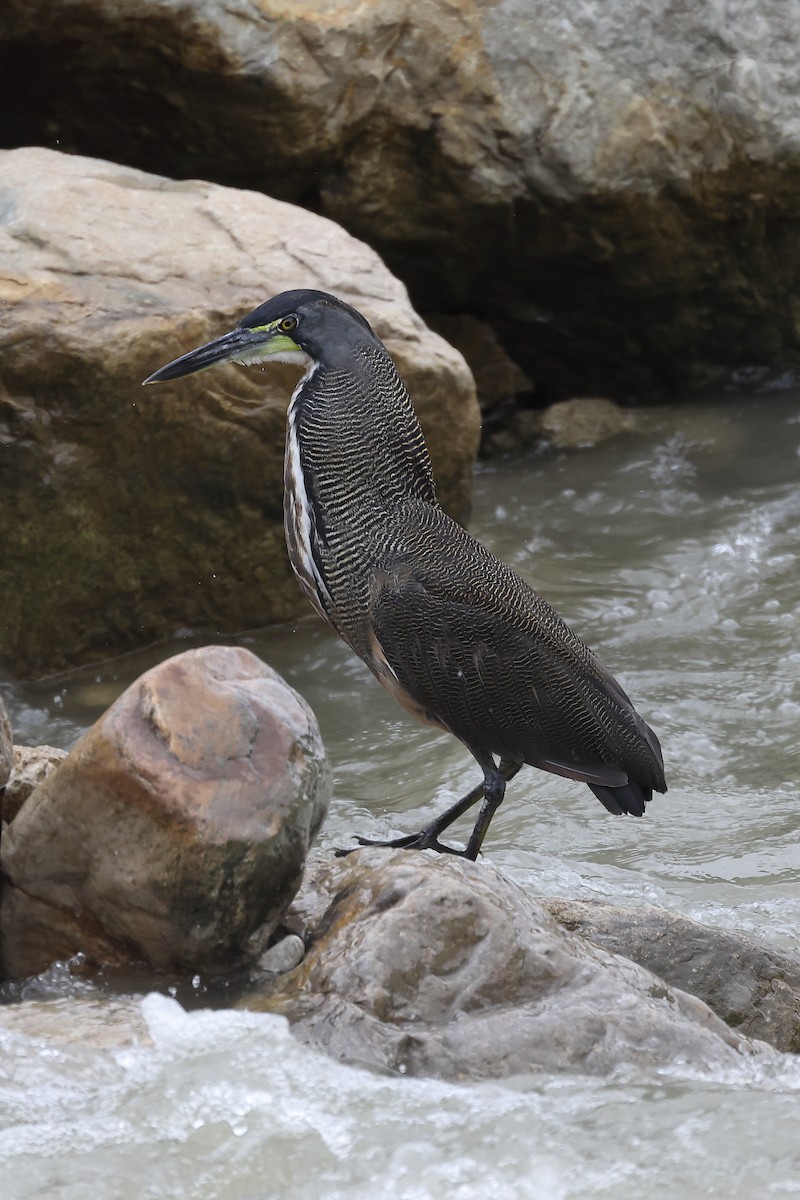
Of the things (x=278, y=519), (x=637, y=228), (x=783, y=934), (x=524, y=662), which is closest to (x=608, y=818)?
(x=783, y=934)

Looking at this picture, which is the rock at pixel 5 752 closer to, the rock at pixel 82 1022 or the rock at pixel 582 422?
the rock at pixel 82 1022

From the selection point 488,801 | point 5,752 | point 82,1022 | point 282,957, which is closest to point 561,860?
point 488,801

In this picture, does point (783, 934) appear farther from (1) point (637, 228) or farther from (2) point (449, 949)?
(1) point (637, 228)

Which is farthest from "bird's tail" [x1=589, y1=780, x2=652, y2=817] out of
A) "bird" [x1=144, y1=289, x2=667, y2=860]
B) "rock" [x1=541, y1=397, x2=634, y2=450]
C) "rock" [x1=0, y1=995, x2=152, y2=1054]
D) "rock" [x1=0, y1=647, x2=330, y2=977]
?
"rock" [x1=541, y1=397, x2=634, y2=450]

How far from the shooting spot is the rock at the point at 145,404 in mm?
5902

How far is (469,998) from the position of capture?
3.14 meters

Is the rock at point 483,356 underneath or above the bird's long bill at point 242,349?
underneath

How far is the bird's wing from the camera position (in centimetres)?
423

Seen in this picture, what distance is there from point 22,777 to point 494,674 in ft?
4.36

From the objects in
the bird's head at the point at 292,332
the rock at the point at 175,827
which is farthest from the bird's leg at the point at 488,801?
the bird's head at the point at 292,332

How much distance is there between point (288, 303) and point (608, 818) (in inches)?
91.5

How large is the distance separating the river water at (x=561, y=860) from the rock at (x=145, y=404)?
294 mm

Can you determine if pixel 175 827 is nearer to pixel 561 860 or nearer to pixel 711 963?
pixel 711 963

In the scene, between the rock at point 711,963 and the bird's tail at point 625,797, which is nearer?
the rock at point 711,963
